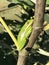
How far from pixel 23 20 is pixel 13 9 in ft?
0.14

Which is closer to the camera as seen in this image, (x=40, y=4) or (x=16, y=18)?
(x=40, y=4)

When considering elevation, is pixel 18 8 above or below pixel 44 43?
above

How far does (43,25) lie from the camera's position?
35 cm

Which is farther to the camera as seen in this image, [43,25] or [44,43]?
[44,43]

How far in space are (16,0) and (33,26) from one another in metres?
0.12

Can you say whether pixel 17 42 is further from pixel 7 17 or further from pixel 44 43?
pixel 44 43

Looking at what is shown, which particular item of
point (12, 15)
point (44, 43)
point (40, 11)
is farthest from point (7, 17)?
point (44, 43)

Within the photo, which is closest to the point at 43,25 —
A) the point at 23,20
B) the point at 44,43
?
the point at 23,20

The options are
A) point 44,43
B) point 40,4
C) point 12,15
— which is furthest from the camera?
point 44,43

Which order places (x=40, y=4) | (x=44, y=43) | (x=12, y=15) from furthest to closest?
(x=44, y=43) < (x=12, y=15) < (x=40, y=4)

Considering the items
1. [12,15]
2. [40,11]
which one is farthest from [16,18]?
[40,11]

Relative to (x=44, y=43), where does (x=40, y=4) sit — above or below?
above

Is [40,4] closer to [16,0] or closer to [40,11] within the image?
[40,11]

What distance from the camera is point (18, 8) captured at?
443 mm
